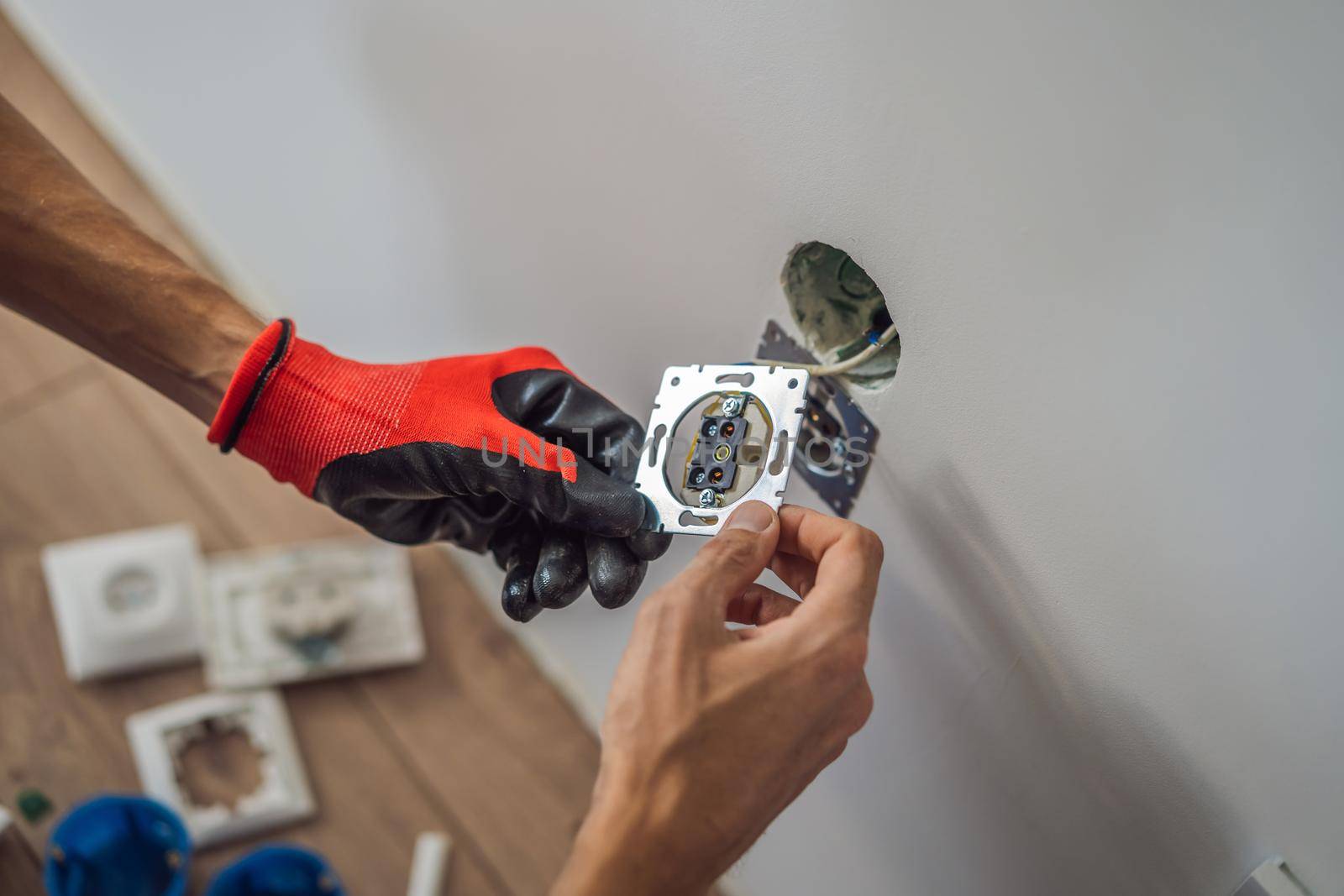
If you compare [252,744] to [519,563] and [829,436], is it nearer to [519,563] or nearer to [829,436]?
[519,563]

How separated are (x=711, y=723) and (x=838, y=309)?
0.92 feet

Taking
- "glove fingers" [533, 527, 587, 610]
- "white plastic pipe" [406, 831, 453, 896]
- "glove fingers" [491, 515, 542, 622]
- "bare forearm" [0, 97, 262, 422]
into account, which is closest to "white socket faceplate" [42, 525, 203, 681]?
"white plastic pipe" [406, 831, 453, 896]

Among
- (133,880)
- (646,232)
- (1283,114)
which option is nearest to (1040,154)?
(1283,114)

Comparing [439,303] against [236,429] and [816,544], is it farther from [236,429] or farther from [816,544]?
[816,544]

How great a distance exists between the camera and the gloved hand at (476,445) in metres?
0.65

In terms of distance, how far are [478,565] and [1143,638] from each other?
0.87 metres

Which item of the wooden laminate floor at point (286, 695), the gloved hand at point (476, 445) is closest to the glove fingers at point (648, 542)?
the gloved hand at point (476, 445)

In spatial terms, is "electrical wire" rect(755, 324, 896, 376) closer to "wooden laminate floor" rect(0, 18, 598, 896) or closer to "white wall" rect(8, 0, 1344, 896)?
"white wall" rect(8, 0, 1344, 896)

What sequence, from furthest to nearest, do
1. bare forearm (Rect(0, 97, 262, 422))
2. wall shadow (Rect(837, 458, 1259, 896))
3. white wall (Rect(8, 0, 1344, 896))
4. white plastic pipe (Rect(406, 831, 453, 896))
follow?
white plastic pipe (Rect(406, 831, 453, 896))
bare forearm (Rect(0, 97, 262, 422))
wall shadow (Rect(837, 458, 1259, 896))
white wall (Rect(8, 0, 1344, 896))

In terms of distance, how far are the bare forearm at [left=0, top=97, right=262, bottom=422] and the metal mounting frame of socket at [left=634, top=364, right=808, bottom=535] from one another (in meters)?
0.35

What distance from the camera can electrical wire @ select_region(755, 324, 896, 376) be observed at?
0.62 metres

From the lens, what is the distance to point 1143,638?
53cm

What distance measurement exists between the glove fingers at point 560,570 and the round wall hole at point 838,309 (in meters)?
0.20

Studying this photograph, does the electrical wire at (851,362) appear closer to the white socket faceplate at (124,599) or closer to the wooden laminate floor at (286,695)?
the wooden laminate floor at (286,695)
